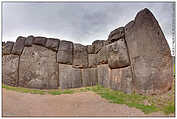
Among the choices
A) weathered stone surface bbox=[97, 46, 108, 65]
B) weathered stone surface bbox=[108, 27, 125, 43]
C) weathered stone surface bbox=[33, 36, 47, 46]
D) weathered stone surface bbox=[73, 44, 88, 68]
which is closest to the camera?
weathered stone surface bbox=[108, 27, 125, 43]

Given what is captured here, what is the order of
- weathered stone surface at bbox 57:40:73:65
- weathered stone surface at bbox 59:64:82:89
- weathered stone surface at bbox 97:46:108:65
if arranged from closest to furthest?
weathered stone surface at bbox 97:46:108:65
weathered stone surface at bbox 59:64:82:89
weathered stone surface at bbox 57:40:73:65

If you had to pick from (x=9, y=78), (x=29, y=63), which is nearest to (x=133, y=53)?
(x=29, y=63)

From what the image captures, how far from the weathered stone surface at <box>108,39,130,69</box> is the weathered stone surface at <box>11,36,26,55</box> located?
5.14m

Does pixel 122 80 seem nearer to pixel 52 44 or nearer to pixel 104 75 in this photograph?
pixel 104 75

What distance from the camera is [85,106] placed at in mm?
4148

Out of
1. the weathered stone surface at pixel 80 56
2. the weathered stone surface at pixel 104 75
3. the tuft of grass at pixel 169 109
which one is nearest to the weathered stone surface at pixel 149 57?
the tuft of grass at pixel 169 109

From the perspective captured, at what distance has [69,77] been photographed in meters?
7.84

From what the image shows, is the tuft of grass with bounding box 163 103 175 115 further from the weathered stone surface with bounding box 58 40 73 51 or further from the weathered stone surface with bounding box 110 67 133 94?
the weathered stone surface with bounding box 58 40 73 51

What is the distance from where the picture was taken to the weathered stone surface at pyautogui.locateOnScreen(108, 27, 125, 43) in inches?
257

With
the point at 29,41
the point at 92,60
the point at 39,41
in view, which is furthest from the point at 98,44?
the point at 29,41

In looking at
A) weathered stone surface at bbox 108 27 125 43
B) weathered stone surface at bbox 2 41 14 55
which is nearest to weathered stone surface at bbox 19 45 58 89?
weathered stone surface at bbox 2 41 14 55

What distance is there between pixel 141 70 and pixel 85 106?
8.94ft

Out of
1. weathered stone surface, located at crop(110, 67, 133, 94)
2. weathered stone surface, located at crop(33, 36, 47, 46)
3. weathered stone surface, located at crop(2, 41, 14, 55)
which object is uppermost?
weathered stone surface, located at crop(33, 36, 47, 46)

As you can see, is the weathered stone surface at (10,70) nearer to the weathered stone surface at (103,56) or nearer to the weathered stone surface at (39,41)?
the weathered stone surface at (39,41)
